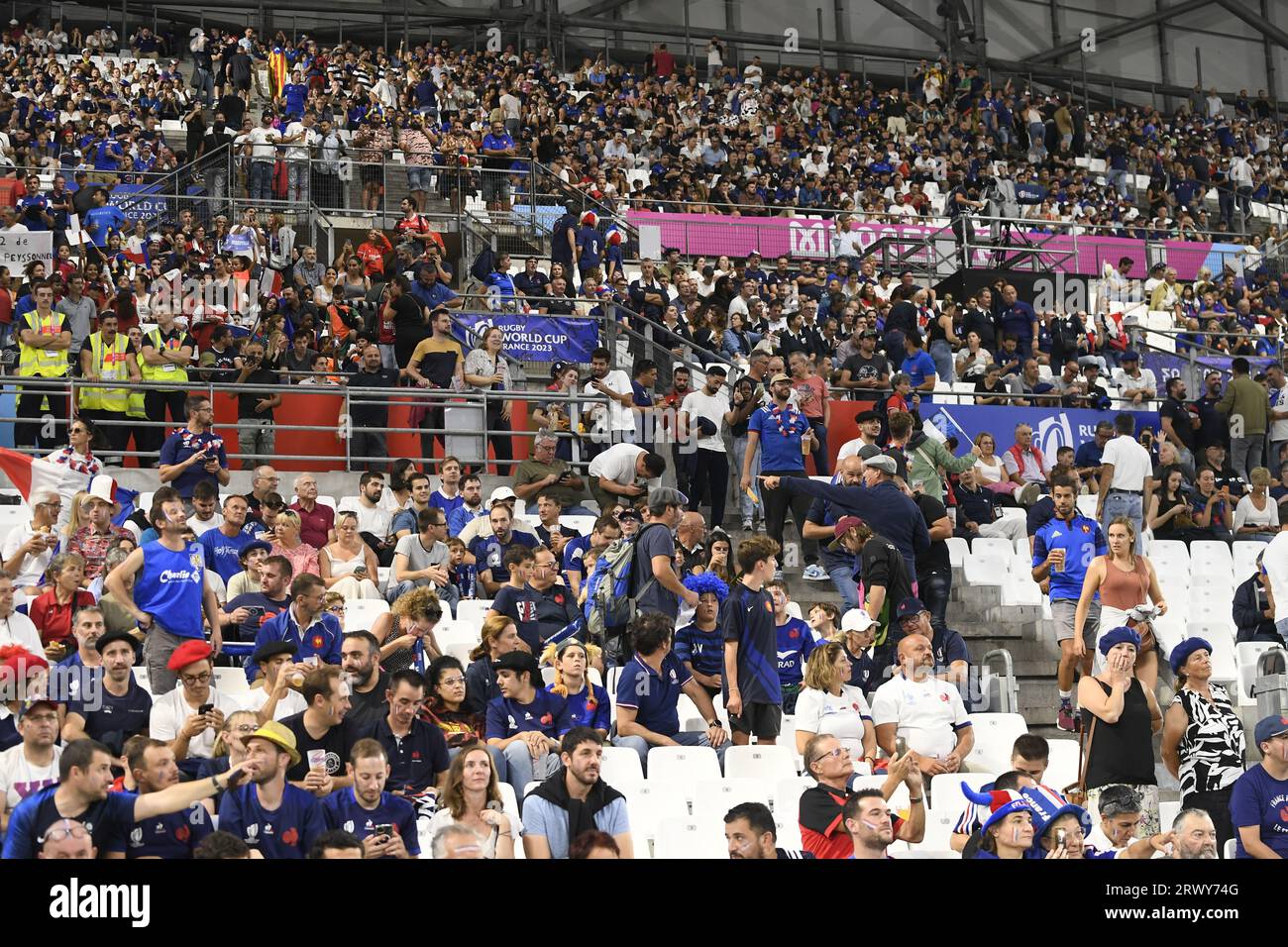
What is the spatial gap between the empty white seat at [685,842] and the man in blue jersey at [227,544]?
3.89m

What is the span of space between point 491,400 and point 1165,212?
16846mm

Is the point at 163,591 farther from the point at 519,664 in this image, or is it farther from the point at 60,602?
the point at 519,664

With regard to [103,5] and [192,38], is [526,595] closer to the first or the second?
[192,38]

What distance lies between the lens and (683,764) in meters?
8.73

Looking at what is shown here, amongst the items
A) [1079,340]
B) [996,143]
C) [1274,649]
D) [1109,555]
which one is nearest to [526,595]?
[1109,555]

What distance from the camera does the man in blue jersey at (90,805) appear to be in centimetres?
633

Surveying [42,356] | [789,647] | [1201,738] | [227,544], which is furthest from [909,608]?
[42,356]

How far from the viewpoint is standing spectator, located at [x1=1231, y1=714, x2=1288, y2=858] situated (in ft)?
24.6

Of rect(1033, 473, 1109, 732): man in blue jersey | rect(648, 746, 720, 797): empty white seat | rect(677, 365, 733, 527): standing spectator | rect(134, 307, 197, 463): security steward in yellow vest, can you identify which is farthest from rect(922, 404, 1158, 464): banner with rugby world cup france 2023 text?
rect(648, 746, 720, 797): empty white seat

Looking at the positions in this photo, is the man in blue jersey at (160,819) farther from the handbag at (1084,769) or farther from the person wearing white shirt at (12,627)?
the handbag at (1084,769)

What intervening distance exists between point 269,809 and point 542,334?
9.45m

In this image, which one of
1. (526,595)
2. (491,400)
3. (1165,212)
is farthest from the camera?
(1165,212)
